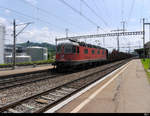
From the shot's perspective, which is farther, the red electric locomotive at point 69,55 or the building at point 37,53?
the building at point 37,53

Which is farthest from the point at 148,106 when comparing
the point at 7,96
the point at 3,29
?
the point at 3,29

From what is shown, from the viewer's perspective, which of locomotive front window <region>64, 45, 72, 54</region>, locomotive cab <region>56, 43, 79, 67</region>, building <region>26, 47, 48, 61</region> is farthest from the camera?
building <region>26, 47, 48, 61</region>

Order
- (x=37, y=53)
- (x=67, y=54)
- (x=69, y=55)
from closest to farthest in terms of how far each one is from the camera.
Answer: (x=69, y=55) < (x=67, y=54) < (x=37, y=53)

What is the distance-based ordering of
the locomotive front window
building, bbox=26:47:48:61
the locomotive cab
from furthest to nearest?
1. building, bbox=26:47:48:61
2. the locomotive front window
3. the locomotive cab

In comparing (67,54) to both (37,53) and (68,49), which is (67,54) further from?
(37,53)

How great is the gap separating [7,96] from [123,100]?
546cm

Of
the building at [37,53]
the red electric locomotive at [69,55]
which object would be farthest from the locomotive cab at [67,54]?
the building at [37,53]

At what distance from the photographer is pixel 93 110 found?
16.3 ft

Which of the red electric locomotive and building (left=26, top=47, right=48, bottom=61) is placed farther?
building (left=26, top=47, right=48, bottom=61)

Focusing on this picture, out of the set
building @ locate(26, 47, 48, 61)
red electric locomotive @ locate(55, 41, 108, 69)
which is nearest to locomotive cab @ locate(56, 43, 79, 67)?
red electric locomotive @ locate(55, 41, 108, 69)

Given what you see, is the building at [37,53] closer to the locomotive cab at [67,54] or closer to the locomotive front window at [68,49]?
the locomotive cab at [67,54]

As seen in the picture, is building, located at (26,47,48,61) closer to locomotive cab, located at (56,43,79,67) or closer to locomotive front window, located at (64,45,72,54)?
locomotive cab, located at (56,43,79,67)

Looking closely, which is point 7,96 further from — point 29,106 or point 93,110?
point 93,110

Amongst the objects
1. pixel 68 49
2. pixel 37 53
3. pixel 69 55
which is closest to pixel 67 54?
pixel 69 55
